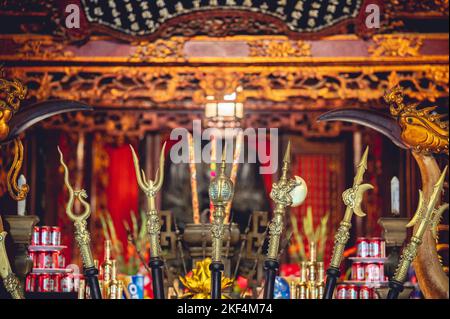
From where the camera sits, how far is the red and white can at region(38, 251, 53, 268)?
14.2 ft

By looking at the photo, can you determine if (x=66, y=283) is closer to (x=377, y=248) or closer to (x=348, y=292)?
(x=348, y=292)

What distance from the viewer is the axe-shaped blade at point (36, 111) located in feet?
12.3

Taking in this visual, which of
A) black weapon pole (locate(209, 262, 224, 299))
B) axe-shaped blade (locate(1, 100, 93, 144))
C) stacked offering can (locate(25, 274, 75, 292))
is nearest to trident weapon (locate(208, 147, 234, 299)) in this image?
black weapon pole (locate(209, 262, 224, 299))

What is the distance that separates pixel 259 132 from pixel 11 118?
4.11 metres

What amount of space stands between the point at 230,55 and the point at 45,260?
1848 mm

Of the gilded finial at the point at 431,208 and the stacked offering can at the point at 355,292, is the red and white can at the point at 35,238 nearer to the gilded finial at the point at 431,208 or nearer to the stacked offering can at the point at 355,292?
the stacked offering can at the point at 355,292

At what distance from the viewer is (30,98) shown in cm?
575

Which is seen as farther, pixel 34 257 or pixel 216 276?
pixel 34 257

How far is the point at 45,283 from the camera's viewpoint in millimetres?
4297

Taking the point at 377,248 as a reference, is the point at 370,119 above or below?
above

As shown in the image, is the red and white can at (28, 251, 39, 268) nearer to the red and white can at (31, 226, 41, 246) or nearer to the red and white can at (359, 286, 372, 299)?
the red and white can at (31, 226, 41, 246)

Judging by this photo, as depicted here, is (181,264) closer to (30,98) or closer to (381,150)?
(30,98)

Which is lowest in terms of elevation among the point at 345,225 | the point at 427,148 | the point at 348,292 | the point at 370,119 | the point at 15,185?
the point at 348,292

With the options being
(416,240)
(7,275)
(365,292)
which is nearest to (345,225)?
(416,240)
